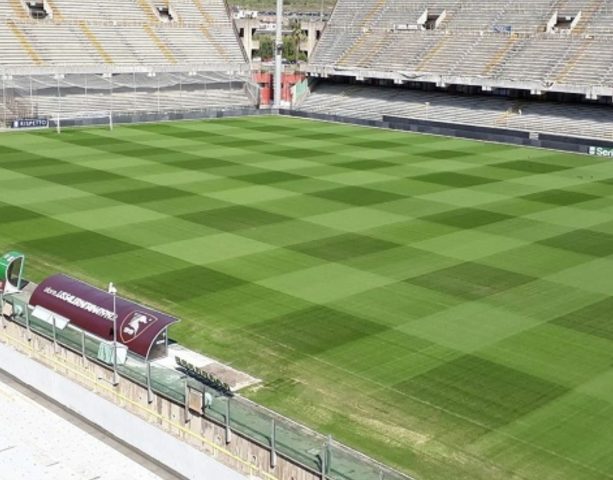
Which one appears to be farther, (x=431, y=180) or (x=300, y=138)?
(x=300, y=138)

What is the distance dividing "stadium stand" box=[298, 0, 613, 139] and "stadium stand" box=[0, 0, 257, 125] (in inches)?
354

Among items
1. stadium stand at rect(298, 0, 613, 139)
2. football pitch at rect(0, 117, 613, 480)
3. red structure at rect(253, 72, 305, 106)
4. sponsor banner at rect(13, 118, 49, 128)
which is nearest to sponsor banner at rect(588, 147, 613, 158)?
football pitch at rect(0, 117, 613, 480)

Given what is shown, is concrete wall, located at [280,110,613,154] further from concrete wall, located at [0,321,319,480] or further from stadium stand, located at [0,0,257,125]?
concrete wall, located at [0,321,319,480]

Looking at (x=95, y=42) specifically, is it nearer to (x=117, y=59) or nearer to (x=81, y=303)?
(x=117, y=59)

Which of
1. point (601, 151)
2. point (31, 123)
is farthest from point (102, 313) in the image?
point (601, 151)

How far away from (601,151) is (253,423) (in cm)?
4314

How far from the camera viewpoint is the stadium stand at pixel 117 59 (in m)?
62.4

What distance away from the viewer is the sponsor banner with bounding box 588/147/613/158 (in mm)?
51812

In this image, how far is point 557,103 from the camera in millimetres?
62000

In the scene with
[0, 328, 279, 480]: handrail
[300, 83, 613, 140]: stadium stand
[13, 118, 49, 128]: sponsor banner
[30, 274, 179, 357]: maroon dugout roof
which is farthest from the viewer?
[300, 83, 613, 140]: stadium stand

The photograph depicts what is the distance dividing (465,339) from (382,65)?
176 feet

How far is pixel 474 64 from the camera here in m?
66.2

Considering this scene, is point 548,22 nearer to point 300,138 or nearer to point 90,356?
point 300,138

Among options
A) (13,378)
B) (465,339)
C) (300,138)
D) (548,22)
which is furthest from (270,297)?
(548,22)
